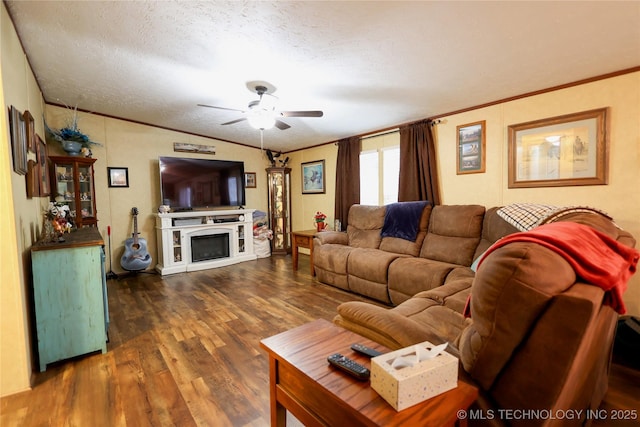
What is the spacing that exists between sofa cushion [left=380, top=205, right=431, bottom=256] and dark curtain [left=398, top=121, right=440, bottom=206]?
25 cm

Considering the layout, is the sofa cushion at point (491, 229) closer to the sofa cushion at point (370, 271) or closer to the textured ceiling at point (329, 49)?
the sofa cushion at point (370, 271)

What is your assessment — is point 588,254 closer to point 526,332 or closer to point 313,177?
point 526,332

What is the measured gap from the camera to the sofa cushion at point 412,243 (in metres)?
3.45

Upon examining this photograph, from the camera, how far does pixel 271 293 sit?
3.58 m

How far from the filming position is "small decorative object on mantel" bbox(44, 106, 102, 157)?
3744 millimetres

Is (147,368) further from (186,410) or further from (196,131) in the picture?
(196,131)

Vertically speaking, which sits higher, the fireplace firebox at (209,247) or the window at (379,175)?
the window at (379,175)

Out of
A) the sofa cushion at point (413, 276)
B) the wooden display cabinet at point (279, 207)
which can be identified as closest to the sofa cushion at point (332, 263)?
the sofa cushion at point (413, 276)

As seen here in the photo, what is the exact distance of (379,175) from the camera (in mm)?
4461

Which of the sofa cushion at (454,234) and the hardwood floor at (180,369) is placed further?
the sofa cushion at (454,234)

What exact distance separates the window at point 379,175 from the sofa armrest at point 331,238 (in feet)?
2.56

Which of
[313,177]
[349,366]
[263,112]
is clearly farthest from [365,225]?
[349,366]

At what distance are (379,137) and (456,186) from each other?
4.64 ft

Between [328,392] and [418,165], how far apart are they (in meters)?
3.45
